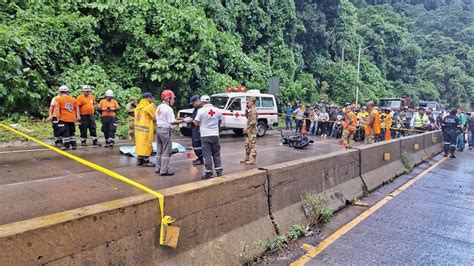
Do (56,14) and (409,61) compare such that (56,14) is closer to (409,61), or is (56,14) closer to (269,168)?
(269,168)

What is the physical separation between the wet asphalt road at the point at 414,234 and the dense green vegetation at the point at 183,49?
1245 centimetres

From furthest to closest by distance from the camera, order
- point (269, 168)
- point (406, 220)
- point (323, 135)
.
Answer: point (323, 135), point (406, 220), point (269, 168)

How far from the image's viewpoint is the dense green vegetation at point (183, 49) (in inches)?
589

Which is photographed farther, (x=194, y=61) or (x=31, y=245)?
(x=194, y=61)

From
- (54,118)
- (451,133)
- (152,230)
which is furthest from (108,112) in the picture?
(451,133)

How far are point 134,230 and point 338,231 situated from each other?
3240 millimetres

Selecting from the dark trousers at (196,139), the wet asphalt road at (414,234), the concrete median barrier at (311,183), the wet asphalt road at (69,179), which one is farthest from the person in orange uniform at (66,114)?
the wet asphalt road at (414,234)

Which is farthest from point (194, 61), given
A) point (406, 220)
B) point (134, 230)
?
point (134, 230)

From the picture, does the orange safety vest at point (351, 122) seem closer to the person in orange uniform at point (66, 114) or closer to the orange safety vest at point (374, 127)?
the orange safety vest at point (374, 127)

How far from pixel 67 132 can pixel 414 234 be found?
29.2 feet

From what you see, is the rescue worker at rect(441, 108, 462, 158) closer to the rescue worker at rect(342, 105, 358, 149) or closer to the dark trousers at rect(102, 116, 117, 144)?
the rescue worker at rect(342, 105, 358, 149)

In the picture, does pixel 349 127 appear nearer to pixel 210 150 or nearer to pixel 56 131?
pixel 210 150

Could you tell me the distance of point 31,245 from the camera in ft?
8.20

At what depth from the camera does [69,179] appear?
7.49 metres
